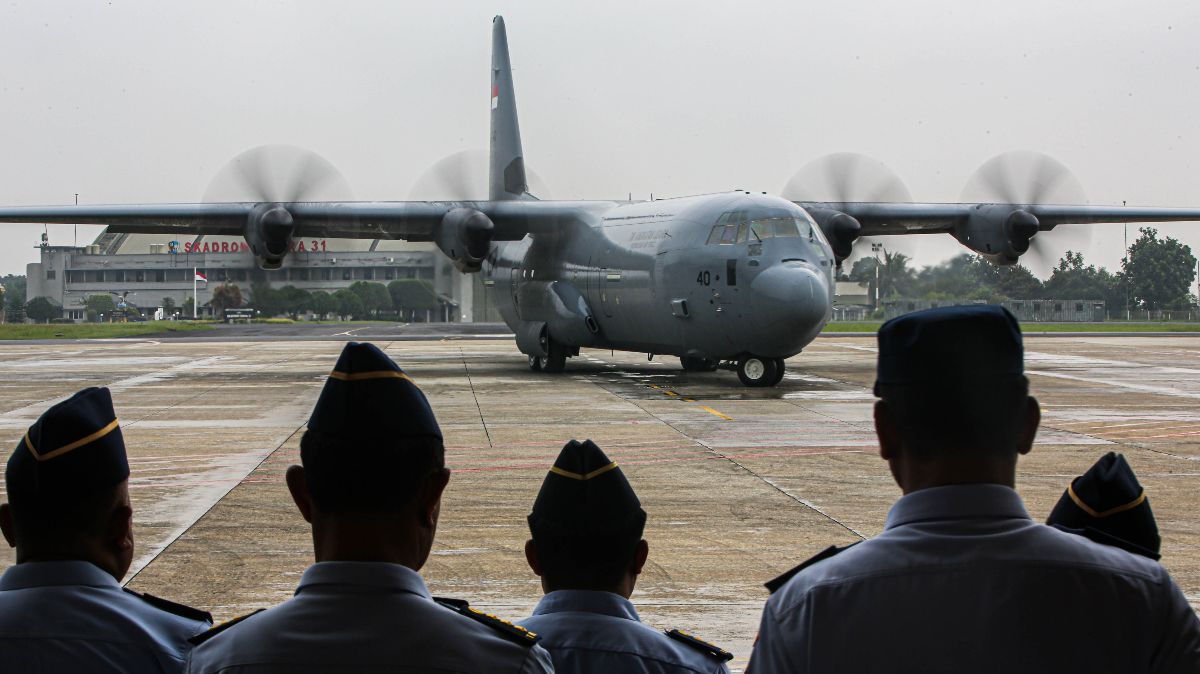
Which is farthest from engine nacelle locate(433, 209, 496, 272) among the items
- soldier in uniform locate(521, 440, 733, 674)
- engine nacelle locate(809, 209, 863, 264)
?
soldier in uniform locate(521, 440, 733, 674)

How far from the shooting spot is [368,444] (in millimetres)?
2346

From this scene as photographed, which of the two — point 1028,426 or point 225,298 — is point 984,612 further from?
point 225,298

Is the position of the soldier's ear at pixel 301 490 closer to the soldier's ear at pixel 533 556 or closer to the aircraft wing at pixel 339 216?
the soldier's ear at pixel 533 556

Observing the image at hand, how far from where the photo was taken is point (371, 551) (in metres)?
2.30

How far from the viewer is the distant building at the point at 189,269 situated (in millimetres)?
45281

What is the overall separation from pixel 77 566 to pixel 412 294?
2642 inches

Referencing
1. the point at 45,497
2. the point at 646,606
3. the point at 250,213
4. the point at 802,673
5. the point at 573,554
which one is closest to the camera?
the point at 802,673

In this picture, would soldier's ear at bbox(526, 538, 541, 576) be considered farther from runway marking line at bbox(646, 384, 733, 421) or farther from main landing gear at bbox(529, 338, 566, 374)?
main landing gear at bbox(529, 338, 566, 374)

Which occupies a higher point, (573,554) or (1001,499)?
(1001,499)

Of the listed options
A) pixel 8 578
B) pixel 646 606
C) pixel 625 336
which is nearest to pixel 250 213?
pixel 625 336

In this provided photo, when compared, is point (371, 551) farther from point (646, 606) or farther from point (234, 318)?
point (234, 318)

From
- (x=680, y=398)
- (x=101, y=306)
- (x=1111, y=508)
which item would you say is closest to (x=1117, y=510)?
(x=1111, y=508)

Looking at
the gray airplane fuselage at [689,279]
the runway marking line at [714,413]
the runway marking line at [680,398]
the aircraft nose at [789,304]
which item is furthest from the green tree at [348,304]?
the runway marking line at [714,413]

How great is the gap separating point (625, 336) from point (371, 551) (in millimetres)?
20991
